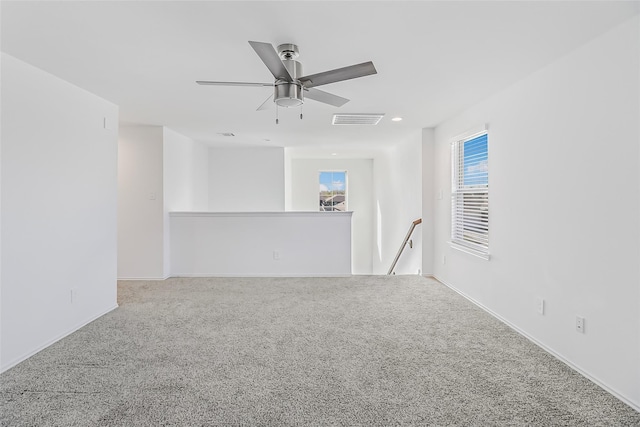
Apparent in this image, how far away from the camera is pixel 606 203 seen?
207 centimetres

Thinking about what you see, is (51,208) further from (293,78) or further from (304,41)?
(304,41)

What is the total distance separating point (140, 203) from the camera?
4.81 metres

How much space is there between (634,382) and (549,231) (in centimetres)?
107

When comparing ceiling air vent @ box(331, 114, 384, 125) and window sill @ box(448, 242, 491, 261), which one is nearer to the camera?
window sill @ box(448, 242, 491, 261)

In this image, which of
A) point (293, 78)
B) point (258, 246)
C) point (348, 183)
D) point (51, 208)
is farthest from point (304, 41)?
point (348, 183)

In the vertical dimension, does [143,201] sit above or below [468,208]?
above

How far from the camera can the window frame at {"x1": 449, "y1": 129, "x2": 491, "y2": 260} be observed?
3.59 metres

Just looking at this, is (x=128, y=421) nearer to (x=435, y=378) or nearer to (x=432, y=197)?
(x=435, y=378)

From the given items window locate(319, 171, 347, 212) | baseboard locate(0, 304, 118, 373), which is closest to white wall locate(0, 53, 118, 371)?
baseboard locate(0, 304, 118, 373)

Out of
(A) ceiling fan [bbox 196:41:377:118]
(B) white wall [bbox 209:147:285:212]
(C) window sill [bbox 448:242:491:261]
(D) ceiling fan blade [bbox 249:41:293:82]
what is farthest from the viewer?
(B) white wall [bbox 209:147:285:212]

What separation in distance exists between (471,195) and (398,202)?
2526 mm

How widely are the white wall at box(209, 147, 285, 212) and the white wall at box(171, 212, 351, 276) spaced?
160 cm

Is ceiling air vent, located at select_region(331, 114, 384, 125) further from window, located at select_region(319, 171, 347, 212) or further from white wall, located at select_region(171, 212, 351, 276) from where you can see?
window, located at select_region(319, 171, 347, 212)

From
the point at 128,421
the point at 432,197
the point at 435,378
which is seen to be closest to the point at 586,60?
the point at 435,378
